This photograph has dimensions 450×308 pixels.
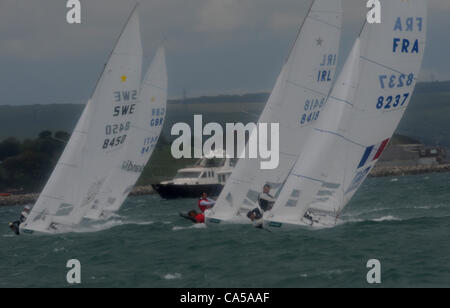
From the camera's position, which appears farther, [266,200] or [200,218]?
[200,218]

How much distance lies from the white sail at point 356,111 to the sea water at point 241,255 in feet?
2.42

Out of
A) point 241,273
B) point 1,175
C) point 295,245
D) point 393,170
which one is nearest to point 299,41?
point 295,245

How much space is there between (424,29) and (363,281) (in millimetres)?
7237

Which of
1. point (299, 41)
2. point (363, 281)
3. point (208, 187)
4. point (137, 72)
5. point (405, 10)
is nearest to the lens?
point (363, 281)

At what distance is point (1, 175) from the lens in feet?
253

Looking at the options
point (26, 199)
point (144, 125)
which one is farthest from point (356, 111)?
point (26, 199)

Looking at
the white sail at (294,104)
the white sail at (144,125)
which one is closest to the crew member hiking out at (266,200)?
the white sail at (294,104)

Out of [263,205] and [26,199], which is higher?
[263,205]

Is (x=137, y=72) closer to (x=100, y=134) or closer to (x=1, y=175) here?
(x=100, y=134)

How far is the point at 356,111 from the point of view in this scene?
17.2m

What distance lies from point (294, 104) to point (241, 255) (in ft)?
20.6

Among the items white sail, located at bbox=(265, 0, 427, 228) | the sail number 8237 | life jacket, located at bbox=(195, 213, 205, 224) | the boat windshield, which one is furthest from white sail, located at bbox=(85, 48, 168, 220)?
the boat windshield

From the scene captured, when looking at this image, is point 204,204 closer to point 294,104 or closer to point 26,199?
point 294,104

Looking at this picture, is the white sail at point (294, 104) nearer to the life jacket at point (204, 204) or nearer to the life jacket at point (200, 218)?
the life jacket at point (200, 218)
